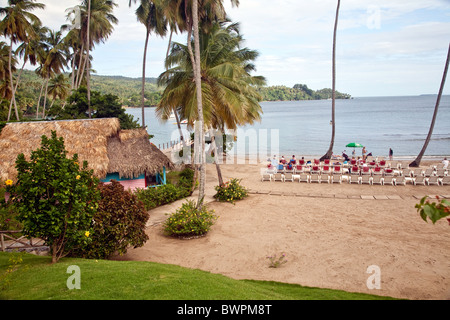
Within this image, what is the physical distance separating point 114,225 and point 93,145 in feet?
25.5

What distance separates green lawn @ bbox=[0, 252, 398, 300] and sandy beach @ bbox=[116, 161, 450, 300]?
1.22m

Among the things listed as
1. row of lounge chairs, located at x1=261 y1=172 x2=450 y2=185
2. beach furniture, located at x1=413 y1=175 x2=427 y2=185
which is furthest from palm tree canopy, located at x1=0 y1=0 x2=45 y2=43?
beach furniture, located at x1=413 y1=175 x2=427 y2=185

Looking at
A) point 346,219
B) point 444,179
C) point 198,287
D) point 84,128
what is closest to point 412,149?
point 444,179

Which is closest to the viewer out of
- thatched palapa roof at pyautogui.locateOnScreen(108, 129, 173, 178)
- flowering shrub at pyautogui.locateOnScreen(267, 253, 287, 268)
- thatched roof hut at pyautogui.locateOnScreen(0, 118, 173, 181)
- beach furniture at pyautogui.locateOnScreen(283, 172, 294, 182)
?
flowering shrub at pyautogui.locateOnScreen(267, 253, 287, 268)

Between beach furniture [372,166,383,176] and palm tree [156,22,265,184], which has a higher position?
palm tree [156,22,265,184]

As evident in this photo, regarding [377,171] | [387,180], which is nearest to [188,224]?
[387,180]

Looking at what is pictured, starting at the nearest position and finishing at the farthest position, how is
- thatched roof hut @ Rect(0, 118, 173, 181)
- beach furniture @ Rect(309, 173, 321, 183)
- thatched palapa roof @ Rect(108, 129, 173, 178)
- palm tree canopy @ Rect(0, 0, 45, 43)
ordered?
thatched roof hut @ Rect(0, 118, 173, 181) → thatched palapa roof @ Rect(108, 129, 173, 178) → beach furniture @ Rect(309, 173, 321, 183) → palm tree canopy @ Rect(0, 0, 45, 43)

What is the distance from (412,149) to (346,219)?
31.1 m

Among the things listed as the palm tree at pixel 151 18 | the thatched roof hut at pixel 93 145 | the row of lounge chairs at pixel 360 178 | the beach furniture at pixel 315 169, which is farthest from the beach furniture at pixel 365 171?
the palm tree at pixel 151 18

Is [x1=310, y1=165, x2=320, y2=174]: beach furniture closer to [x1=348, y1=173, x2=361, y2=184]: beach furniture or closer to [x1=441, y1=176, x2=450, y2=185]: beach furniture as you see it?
[x1=348, y1=173, x2=361, y2=184]: beach furniture

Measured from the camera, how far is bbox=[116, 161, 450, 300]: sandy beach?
25.7 feet

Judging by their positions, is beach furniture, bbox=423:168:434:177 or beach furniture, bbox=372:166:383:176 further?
beach furniture, bbox=372:166:383:176

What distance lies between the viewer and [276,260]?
9062 mm
